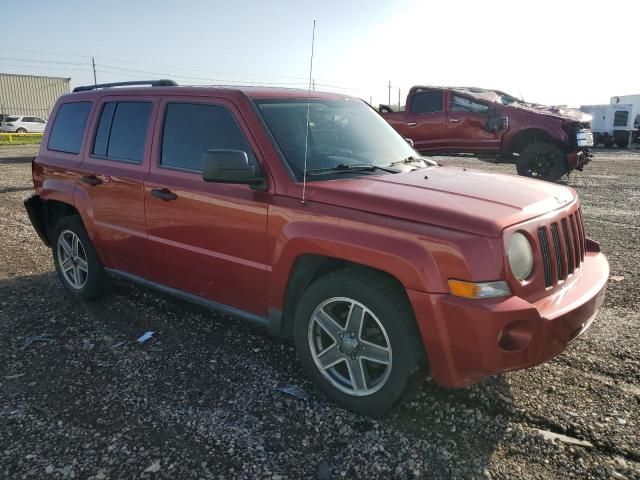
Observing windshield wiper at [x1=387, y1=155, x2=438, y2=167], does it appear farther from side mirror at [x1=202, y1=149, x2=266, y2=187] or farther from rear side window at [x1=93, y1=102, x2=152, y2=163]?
rear side window at [x1=93, y1=102, x2=152, y2=163]

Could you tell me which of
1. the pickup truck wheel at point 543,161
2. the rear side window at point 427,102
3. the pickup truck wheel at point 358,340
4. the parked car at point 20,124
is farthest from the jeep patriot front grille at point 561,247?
the parked car at point 20,124

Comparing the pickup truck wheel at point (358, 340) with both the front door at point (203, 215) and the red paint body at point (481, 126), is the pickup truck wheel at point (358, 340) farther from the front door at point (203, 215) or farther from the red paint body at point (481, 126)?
the red paint body at point (481, 126)

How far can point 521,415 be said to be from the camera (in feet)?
9.84

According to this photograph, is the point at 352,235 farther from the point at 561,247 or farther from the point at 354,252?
the point at 561,247

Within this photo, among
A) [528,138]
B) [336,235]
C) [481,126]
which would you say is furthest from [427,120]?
[336,235]

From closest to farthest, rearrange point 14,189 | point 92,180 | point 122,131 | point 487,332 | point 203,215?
point 487,332 < point 203,215 < point 122,131 < point 92,180 < point 14,189

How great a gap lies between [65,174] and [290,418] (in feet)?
10.4

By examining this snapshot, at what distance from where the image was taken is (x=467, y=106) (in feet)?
40.9

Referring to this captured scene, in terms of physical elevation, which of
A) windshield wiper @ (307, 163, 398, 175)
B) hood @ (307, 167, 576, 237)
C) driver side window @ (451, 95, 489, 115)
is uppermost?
driver side window @ (451, 95, 489, 115)

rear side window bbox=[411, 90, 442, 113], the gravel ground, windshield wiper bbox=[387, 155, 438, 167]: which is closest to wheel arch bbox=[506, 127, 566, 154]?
rear side window bbox=[411, 90, 442, 113]

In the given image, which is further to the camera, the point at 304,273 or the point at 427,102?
the point at 427,102

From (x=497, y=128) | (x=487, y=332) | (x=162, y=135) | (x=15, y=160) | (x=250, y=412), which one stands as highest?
(x=497, y=128)

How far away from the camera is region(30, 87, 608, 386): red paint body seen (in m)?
2.52

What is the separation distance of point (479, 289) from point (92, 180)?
10.9ft
